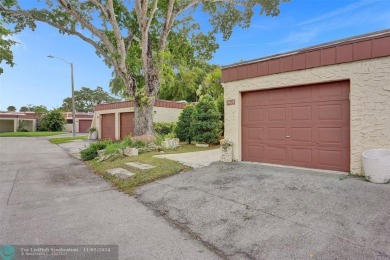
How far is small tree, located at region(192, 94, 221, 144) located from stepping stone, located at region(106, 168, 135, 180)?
6405 mm

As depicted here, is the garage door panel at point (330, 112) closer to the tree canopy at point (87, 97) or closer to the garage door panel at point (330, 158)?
the garage door panel at point (330, 158)

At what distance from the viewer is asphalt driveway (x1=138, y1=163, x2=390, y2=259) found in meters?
2.97

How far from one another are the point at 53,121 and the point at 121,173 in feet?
120

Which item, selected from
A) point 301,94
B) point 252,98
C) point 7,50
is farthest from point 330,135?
point 7,50

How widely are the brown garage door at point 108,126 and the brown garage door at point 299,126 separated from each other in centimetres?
1570

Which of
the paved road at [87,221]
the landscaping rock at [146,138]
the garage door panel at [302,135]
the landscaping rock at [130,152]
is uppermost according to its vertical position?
the garage door panel at [302,135]

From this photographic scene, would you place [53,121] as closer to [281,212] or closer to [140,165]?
[140,165]

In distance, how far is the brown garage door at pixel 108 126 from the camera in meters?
20.8

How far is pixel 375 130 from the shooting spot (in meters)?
5.34

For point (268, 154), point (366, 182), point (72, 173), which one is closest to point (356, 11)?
point (268, 154)

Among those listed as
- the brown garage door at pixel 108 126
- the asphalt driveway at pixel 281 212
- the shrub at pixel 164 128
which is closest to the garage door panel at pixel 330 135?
the asphalt driveway at pixel 281 212

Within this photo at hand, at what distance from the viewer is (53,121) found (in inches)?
1485

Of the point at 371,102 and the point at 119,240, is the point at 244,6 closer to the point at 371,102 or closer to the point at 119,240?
the point at 371,102

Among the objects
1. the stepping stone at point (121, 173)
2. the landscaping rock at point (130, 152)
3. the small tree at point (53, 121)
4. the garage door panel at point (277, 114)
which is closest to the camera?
the garage door panel at point (277, 114)
